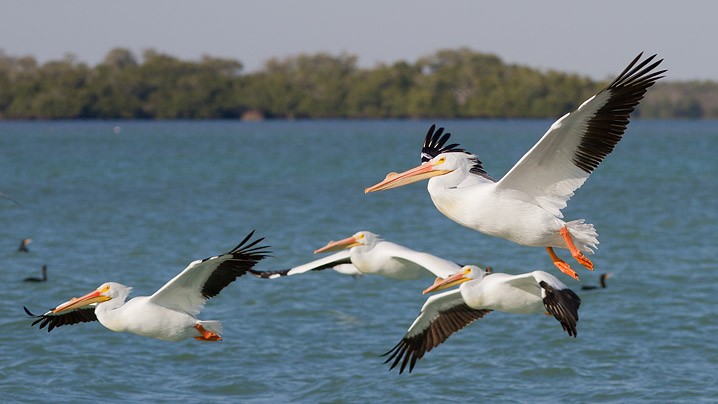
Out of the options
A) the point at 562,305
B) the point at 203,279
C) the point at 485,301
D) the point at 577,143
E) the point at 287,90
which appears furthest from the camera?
the point at 287,90

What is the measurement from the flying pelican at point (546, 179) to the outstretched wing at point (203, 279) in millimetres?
1726

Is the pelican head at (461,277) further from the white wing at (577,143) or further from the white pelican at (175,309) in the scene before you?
the white wing at (577,143)

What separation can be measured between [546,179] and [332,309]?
11.9 metres

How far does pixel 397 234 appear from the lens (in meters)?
31.9

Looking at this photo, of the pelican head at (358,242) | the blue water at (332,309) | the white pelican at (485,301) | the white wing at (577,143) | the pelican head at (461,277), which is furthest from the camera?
the blue water at (332,309)

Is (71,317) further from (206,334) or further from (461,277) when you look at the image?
(461,277)

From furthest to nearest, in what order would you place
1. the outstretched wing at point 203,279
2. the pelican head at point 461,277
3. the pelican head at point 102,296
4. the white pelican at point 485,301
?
1. the pelican head at point 102,296
2. the pelican head at point 461,277
3. the outstretched wing at point 203,279
4. the white pelican at point 485,301

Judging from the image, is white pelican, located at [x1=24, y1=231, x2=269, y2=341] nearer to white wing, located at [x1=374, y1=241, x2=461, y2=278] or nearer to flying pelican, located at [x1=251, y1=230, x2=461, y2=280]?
flying pelican, located at [x1=251, y1=230, x2=461, y2=280]

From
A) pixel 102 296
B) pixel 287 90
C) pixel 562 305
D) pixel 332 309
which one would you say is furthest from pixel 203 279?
pixel 287 90

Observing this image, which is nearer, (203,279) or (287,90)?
(203,279)

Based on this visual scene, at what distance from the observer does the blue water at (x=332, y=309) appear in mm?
15617

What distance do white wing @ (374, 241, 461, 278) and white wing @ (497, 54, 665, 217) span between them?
317cm

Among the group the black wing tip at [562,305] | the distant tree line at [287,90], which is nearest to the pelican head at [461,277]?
the black wing tip at [562,305]

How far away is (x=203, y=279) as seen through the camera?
10.2 m
